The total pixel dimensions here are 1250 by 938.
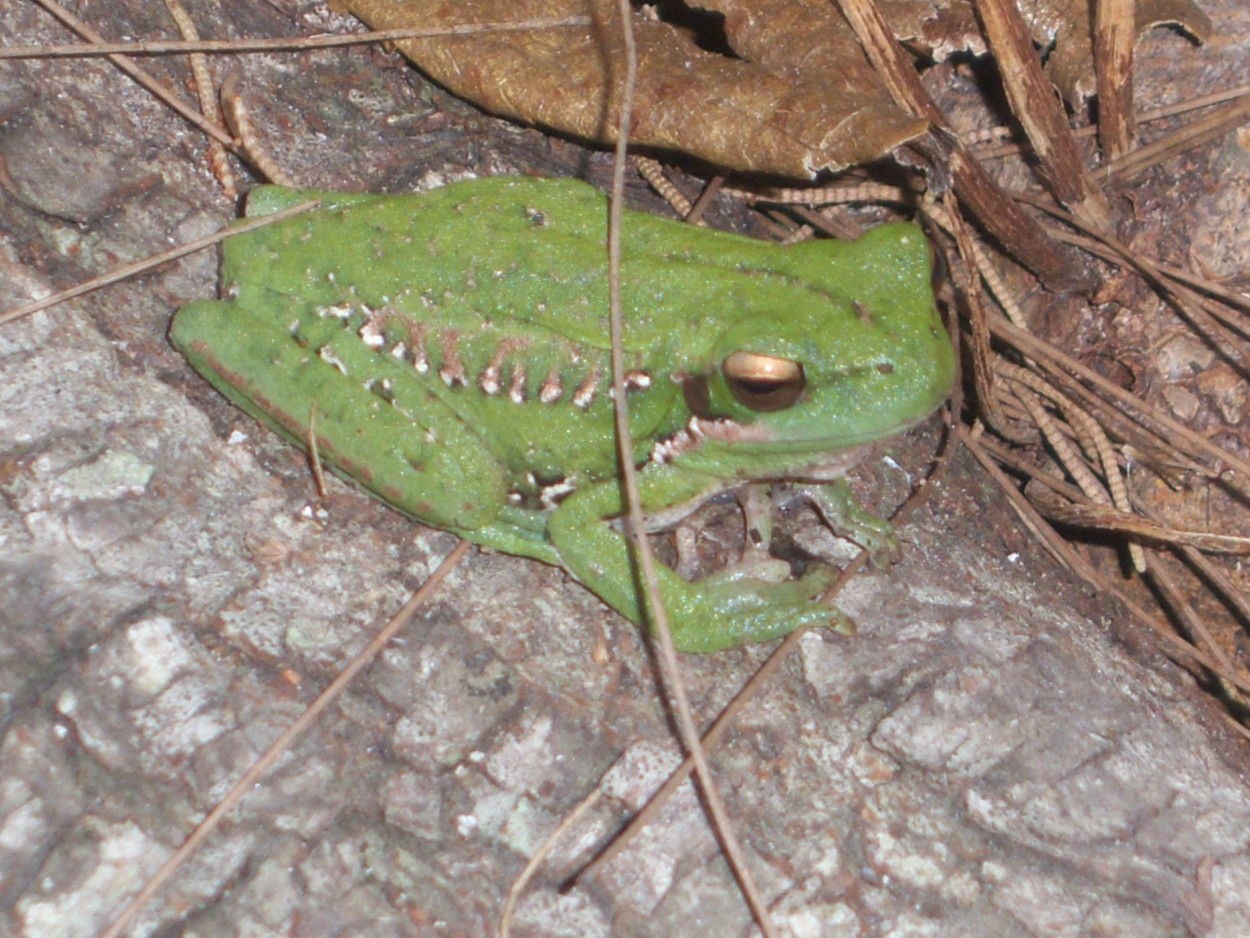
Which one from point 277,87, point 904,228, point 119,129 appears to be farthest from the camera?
point 277,87

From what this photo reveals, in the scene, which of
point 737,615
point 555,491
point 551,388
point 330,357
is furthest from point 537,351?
point 737,615

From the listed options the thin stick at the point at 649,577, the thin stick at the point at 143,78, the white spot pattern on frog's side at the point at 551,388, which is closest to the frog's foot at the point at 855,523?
the thin stick at the point at 649,577

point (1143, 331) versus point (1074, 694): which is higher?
point (1143, 331)

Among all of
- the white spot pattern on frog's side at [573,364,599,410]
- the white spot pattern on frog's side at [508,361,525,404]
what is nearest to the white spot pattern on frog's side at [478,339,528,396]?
the white spot pattern on frog's side at [508,361,525,404]

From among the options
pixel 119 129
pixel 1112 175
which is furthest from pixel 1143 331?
pixel 119 129

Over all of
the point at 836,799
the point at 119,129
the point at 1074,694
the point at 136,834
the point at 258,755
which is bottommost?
the point at 136,834

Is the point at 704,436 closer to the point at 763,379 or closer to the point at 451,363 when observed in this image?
the point at 763,379

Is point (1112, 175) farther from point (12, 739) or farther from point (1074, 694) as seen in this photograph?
point (12, 739)

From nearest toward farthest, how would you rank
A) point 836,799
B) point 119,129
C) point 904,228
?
point 836,799, point 904,228, point 119,129
